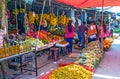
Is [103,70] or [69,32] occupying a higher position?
[69,32]

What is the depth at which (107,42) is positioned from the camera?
1385 centimetres

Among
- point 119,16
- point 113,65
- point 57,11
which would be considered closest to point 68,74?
point 113,65

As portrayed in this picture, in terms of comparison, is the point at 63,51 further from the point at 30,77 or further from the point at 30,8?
the point at 30,77

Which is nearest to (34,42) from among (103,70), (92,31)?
(103,70)

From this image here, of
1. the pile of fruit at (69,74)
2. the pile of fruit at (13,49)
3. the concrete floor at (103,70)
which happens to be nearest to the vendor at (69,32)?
the concrete floor at (103,70)

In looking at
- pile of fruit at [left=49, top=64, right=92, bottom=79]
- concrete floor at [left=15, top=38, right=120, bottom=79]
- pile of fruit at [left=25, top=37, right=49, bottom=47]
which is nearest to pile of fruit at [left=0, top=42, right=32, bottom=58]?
pile of fruit at [left=25, top=37, right=49, bottom=47]

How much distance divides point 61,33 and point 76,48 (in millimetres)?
2047

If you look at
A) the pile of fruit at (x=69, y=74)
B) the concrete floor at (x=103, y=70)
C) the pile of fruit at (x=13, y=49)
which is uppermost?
the pile of fruit at (x=13, y=49)

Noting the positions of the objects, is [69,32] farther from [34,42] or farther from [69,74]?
[69,74]

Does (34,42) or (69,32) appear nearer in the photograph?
(34,42)

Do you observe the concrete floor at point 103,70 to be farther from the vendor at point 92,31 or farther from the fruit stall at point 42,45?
the vendor at point 92,31

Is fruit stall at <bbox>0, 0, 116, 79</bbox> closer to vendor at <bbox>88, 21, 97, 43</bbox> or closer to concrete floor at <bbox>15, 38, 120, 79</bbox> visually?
concrete floor at <bbox>15, 38, 120, 79</bbox>

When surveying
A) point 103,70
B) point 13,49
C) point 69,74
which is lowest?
point 103,70

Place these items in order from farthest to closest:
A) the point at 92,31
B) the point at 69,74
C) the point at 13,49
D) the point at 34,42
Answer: the point at 92,31
the point at 34,42
the point at 13,49
the point at 69,74
